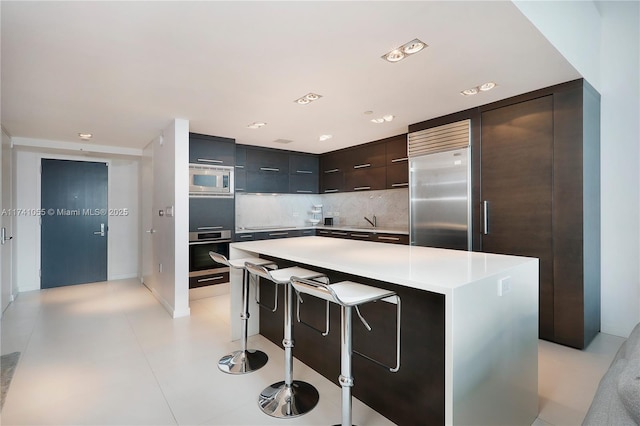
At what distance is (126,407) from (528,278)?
2.61 m

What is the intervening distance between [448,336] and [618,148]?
3078 millimetres

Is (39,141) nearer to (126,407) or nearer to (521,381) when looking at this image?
(126,407)

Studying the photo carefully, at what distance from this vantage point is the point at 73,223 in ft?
17.3

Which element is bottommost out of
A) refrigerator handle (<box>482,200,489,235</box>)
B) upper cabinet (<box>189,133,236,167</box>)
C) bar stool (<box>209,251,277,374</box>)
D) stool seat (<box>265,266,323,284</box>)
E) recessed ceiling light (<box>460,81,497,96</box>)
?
bar stool (<box>209,251,277,374</box>)

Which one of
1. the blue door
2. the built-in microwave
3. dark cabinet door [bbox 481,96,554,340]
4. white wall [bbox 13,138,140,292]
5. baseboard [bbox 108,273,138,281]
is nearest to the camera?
dark cabinet door [bbox 481,96,554,340]

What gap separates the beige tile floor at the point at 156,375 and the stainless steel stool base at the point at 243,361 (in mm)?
63

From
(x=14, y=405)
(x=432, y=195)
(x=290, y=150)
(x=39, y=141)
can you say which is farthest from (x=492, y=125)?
(x=39, y=141)

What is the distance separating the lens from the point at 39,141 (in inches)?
177

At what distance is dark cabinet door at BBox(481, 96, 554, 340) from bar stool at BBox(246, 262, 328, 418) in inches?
85.6

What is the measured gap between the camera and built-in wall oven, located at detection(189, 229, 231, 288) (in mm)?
4328

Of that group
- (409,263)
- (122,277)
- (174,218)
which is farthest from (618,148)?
(122,277)

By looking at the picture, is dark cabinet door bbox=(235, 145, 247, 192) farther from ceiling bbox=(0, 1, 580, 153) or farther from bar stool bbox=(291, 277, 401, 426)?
bar stool bbox=(291, 277, 401, 426)

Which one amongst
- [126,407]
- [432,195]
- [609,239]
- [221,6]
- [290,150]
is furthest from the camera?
[290,150]

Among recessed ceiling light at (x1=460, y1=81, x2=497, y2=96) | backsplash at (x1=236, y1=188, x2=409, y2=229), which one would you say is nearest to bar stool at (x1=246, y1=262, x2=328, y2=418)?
recessed ceiling light at (x1=460, y1=81, x2=497, y2=96)
